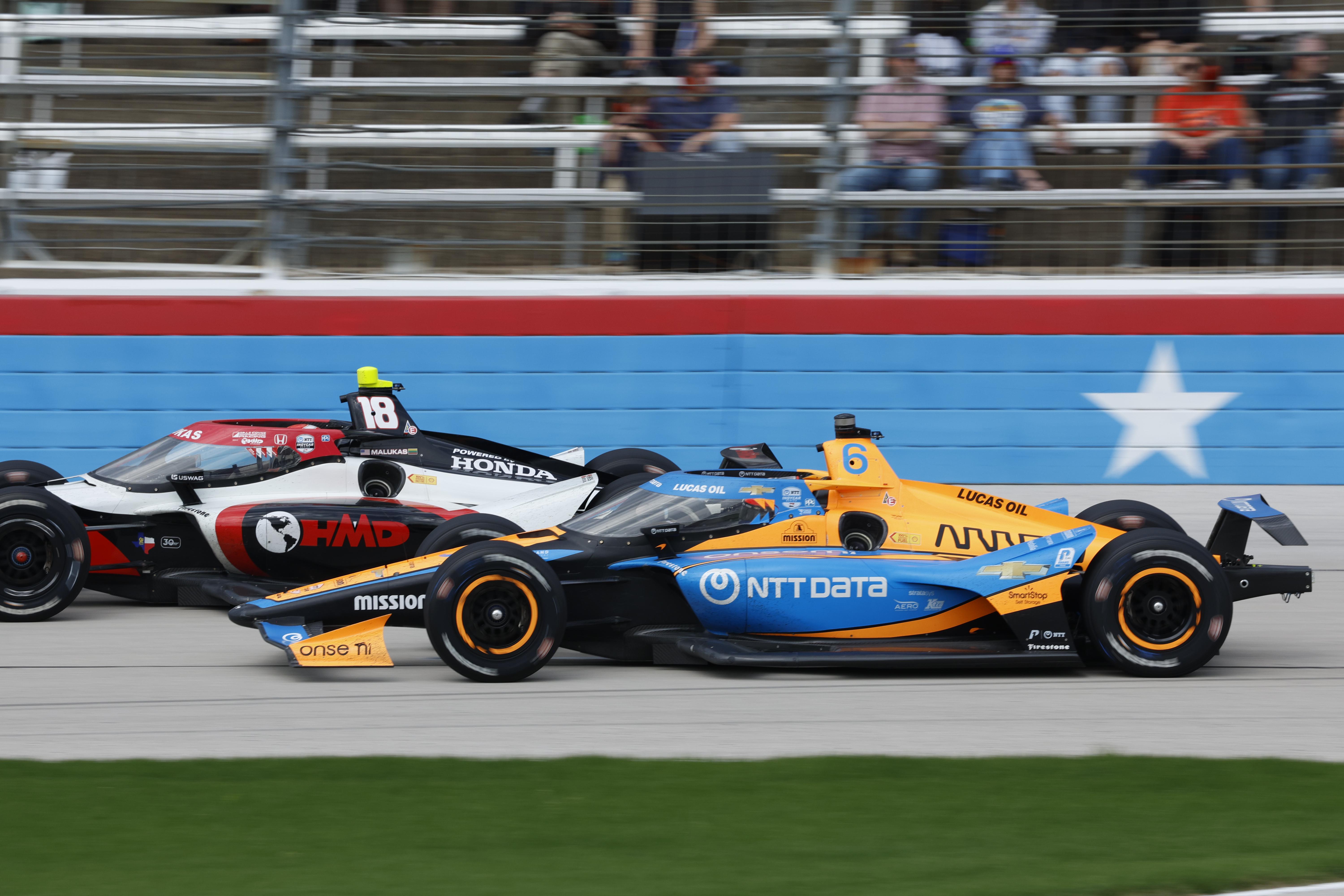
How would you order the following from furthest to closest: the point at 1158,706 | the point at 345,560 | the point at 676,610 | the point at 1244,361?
the point at 1244,361, the point at 345,560, the point at 676,610, the point at 1158,706

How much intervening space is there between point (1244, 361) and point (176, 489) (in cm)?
720

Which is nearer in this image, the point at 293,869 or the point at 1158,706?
the point at 293,869

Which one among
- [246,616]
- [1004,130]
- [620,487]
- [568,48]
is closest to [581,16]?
[568,48]

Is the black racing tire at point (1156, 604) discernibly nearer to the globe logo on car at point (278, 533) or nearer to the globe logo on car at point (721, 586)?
the globe logo on car at point (721, 586)

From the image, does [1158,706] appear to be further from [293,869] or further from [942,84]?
[942,84]

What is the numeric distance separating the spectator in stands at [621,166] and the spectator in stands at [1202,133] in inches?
143

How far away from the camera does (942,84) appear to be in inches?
473

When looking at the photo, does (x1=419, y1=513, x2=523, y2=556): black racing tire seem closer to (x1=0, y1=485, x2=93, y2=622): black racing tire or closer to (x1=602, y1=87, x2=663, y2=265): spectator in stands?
(x1=0, y1=485, x2=93, y2=622): black racing tire

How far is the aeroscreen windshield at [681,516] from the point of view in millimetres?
7289

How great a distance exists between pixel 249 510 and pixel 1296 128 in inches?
311

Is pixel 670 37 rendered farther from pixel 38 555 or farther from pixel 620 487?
pixel 38 555

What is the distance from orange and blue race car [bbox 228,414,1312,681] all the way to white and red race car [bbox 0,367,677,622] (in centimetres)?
115

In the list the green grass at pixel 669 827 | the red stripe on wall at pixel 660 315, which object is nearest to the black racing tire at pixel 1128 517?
the green grass at pixel 669 827

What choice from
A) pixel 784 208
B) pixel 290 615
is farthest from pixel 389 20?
pixel 290 615
